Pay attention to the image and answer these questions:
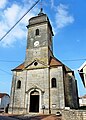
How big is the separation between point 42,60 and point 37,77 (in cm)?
311

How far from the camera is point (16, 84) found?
23.5 m

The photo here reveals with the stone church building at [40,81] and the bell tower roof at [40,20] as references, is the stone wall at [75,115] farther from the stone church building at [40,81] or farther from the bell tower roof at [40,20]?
the bell tower roof at [40,20]

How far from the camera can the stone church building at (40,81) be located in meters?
20.7

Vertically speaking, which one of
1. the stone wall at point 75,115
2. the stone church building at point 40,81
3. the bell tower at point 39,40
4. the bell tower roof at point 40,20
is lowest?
the stone wall at point 75,115

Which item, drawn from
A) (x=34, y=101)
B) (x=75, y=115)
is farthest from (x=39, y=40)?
(x=75, y=115)

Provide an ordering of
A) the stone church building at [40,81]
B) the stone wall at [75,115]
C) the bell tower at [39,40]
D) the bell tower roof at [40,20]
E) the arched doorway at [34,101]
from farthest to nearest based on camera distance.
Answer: the bell tower roof at [40,20]
the bell tower at [39,40]
the arched doorway at [34,101]
the stone church building at [40,81]
the stone wall at [75,115]

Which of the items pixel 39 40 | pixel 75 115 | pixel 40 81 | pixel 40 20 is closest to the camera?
pixel 75 115

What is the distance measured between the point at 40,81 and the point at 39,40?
7.86m

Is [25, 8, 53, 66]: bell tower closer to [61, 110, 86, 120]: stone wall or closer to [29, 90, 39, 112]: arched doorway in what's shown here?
[29, 90, 39, 112]: arched doorway

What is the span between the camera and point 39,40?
2592 centimetres

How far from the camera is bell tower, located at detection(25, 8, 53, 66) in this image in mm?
24672

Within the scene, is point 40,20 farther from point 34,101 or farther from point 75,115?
point 75,115

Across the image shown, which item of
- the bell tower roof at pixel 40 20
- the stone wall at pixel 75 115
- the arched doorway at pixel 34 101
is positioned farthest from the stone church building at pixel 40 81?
the stone wall at pixel 75 115

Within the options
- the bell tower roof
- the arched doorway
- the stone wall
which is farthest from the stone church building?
the stone wall
